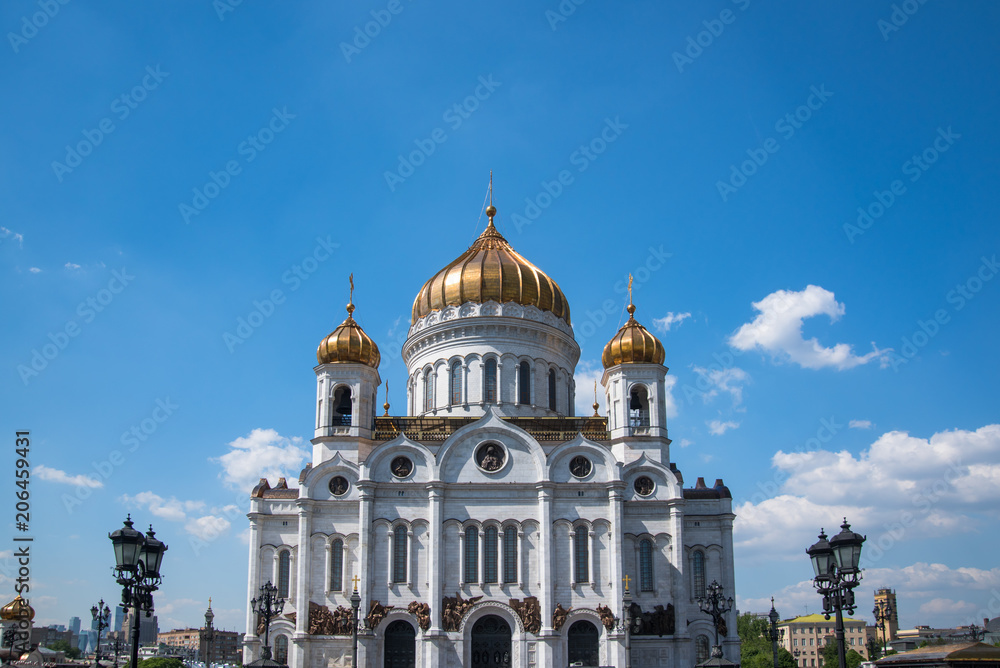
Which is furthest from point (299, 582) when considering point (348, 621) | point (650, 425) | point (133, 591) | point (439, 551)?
point (133, 591)

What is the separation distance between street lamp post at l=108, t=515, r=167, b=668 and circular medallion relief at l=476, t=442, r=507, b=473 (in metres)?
23.9

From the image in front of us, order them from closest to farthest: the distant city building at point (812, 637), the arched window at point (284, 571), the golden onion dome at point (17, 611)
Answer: the golden onion dome at point (17, 611) → the arched window at point (284, 571) → the distant city building at point (812, 637)

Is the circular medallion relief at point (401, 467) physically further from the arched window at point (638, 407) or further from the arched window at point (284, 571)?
the arched window at point (638, 407)

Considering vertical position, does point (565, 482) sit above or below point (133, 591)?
above

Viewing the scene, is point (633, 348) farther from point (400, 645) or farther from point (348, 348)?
point (400, 645)

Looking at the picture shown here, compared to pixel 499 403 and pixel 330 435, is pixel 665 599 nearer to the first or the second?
pixel 499 403

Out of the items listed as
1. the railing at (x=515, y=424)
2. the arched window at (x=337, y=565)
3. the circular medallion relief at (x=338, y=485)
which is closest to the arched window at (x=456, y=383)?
the railing at (x=515, y=424)

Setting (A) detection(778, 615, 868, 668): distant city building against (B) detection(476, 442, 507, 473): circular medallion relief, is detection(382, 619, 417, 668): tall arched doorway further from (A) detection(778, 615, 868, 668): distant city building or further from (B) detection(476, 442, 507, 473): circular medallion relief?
(A) detection(778, 615, 868, 668): distant city building

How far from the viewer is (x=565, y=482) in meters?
36.7

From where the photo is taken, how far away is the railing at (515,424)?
38.2 m

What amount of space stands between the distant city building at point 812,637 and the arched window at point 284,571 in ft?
237

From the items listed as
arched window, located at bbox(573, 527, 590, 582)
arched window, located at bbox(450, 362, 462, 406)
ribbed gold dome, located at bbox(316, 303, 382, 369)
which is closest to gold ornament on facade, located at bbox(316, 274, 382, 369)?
ribbed gold dome, located at bbox(316, 303, 382, 369)

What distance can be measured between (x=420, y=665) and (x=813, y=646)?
7500 centimetres

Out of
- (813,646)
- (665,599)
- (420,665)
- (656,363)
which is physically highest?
(656,363)
